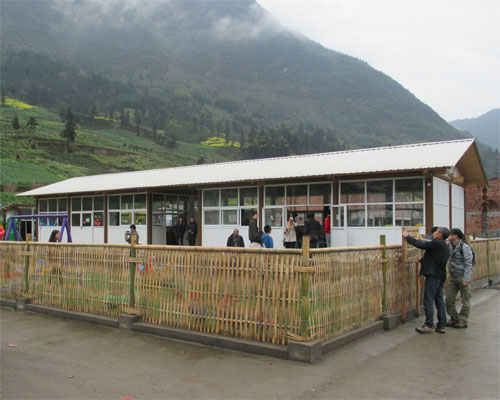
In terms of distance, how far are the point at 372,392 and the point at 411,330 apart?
316 cm

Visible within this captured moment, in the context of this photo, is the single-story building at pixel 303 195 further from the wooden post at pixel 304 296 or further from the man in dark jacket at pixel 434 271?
the wooden post at pixel 304 296

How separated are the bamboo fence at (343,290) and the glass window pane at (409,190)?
26.1 ft

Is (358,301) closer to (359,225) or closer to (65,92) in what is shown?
(359,225)

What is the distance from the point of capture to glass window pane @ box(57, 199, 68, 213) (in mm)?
25922

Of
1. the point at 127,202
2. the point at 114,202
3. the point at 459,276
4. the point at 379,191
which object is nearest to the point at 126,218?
the point at 127,202

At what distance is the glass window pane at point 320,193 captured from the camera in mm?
16922

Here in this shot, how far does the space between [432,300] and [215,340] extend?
145 inches

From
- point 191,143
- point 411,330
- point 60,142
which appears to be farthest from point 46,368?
point 191,143

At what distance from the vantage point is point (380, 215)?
1563cm

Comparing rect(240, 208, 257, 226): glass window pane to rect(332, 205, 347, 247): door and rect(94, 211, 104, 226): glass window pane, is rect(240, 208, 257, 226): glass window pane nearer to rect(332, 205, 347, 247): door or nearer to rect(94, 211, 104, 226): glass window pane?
rect(332, 205, 347, 247): door

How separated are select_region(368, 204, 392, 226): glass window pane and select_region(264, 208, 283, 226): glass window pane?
3449 mm

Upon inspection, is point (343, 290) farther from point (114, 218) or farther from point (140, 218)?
point (114, 218)

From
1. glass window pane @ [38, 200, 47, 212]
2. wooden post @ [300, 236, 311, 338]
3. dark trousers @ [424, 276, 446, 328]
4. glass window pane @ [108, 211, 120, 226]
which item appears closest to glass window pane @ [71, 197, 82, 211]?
glass window pane @ [108, 211, 120, 226]

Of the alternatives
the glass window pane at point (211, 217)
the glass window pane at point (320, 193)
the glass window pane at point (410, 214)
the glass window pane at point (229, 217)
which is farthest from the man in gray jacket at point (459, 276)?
the glass window pane at point (211, 217)
